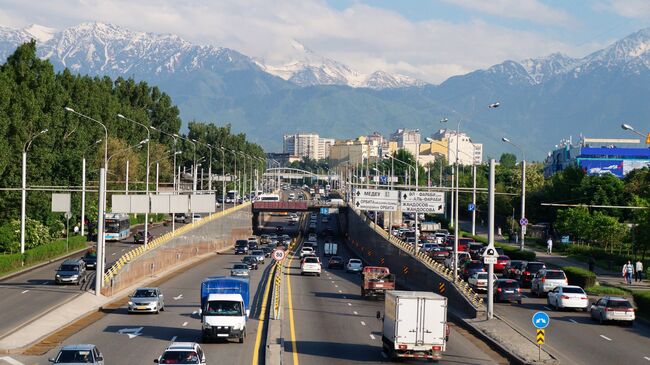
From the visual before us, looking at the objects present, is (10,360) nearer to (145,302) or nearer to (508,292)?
(145,302)

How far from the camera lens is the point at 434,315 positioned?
32.5 metres

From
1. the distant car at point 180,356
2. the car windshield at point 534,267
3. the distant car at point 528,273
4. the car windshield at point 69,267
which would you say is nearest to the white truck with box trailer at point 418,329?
the distant car at point 180,356

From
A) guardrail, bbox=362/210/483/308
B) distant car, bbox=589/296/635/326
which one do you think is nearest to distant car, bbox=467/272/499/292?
guardrail, bbox=362/210/483/308

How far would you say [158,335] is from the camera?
40062mm

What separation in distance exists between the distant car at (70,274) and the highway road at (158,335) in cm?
572

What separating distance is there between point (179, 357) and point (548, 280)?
1462 inches

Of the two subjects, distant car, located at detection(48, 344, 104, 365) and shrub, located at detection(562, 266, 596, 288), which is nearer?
distant car, located at detection(48, 344, 104, 365)

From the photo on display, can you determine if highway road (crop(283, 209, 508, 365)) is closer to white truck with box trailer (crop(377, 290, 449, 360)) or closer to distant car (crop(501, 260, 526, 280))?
white truck with box trailer (crop(377, 290, 449, 360))

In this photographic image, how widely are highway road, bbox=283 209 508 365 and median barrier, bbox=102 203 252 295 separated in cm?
1112

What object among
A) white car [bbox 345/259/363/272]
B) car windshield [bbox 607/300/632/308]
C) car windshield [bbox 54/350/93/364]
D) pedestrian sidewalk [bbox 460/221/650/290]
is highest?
car windshield [bbox 54/350/93/364]

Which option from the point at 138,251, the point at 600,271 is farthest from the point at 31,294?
the point at 600,271

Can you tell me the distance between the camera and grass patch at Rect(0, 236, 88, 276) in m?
71.8

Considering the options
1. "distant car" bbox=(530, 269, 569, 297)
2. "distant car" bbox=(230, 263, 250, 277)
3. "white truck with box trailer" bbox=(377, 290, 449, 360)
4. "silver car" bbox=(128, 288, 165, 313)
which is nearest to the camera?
"white truck with box trailer" bbox=(377, 290, 449, 360)

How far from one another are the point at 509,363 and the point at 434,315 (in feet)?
12.0
